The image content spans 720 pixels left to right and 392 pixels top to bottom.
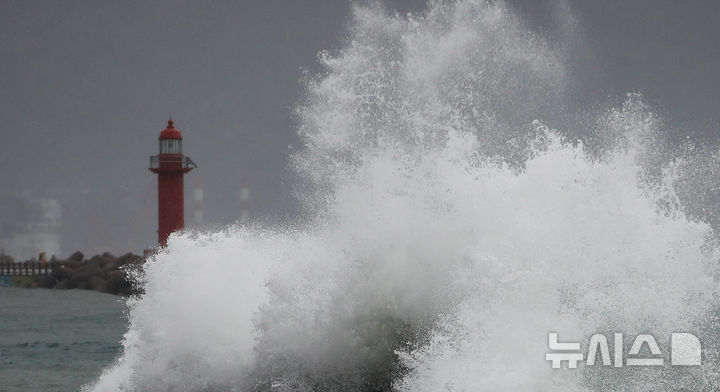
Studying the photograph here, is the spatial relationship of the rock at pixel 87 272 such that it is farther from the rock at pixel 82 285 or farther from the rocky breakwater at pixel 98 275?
the rock at pixel 82 285

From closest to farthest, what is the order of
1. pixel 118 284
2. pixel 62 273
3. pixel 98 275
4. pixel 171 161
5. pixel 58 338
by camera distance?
pixel 58 338, pixel 171 161, pixel 118 284, pixel 98 275, pixel 62 273

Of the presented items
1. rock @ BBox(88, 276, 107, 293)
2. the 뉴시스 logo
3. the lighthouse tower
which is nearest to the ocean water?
the 뉴시스 logo

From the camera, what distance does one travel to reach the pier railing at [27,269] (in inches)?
3009

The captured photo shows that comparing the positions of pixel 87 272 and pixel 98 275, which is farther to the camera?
pixel 87 272

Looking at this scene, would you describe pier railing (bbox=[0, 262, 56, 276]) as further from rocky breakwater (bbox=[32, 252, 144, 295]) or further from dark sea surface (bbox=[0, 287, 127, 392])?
dark sea surface (bbox=[0, 287, 127, 392])

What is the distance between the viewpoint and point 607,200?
12867 mm

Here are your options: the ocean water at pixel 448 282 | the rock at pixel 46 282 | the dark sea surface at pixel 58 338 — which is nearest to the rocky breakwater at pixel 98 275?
the rock at pixel 46 282

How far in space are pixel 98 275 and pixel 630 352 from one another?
52.0 m

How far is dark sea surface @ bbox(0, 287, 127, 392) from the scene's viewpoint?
73.5 ft

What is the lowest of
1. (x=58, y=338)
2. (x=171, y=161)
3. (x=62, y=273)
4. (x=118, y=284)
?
(x=58, y=338)

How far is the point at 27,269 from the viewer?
78375 millimetres

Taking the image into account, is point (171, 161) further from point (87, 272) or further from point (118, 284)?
point (87, 272)

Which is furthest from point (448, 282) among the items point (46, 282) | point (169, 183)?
point (46, 282)

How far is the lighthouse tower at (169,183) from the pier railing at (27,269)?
135ft
